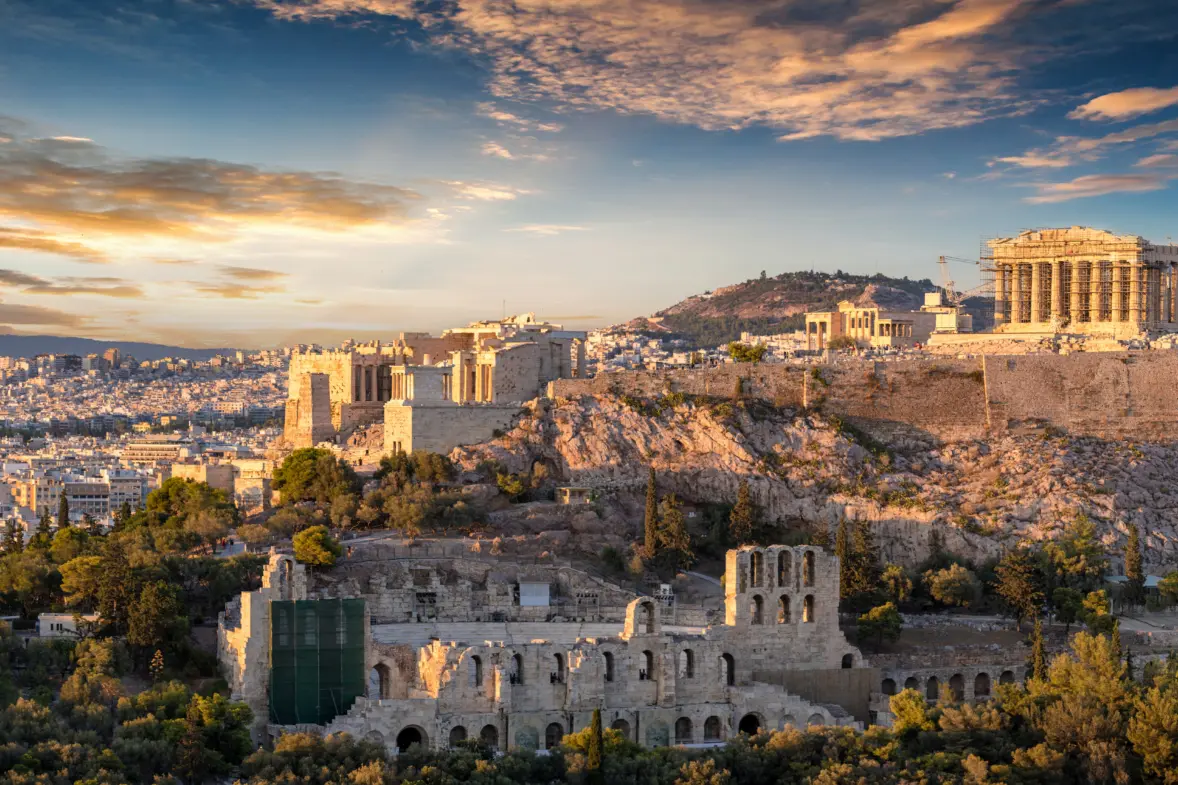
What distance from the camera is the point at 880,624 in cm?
4153

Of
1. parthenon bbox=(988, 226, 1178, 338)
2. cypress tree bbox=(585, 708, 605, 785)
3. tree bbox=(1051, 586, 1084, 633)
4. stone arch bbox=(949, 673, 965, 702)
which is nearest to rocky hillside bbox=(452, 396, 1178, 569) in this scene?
tree bbox=(1051, 586, 1084, 633)

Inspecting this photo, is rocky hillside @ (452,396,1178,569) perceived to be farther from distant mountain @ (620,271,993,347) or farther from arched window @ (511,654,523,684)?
distant mountain @ (620,271,993,347)

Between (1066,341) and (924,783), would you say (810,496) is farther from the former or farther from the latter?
(924,783)

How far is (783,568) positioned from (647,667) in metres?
4.97

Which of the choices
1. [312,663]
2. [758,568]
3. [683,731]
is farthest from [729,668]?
[312,663]

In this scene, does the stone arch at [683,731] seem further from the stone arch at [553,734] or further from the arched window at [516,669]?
the arched window at [516,669]

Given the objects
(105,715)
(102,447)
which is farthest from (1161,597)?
(102,447)

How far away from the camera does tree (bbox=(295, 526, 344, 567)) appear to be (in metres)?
39.6

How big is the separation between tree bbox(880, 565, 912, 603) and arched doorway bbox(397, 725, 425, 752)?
666 inches

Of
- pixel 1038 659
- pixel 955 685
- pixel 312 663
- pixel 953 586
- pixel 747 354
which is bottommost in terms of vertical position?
pixel 955 685

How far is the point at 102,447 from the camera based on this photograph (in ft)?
421

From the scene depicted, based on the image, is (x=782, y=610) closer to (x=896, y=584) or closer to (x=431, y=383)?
(x=896, y=584)

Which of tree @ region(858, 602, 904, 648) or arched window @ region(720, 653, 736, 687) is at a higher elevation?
tree @ region(858, 602, 904, 648)

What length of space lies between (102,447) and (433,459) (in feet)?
287
